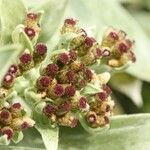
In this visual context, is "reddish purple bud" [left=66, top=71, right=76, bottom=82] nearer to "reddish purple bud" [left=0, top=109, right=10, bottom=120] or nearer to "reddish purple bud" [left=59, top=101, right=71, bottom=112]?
"reddish purple bud" [left=59, top=101, right=71, bottom=112]

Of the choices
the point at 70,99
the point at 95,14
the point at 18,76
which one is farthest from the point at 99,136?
the point at 95,14

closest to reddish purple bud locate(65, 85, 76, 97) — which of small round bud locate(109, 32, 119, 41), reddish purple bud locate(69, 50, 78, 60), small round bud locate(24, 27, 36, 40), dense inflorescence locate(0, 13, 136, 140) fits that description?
dense inflorescence locate(0, 13, 136, 140)

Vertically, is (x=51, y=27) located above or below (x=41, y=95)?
above

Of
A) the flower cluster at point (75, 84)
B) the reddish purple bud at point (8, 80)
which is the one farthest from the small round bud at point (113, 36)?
the reddish purple bud at point (8, 80)

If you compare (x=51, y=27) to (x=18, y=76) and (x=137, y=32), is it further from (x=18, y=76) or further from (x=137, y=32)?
(x=137, y=32)

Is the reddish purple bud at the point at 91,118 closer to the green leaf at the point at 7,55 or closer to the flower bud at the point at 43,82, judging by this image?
the flower bud at the point at 43,82

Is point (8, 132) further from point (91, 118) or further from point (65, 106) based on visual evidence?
point (91, 118)
